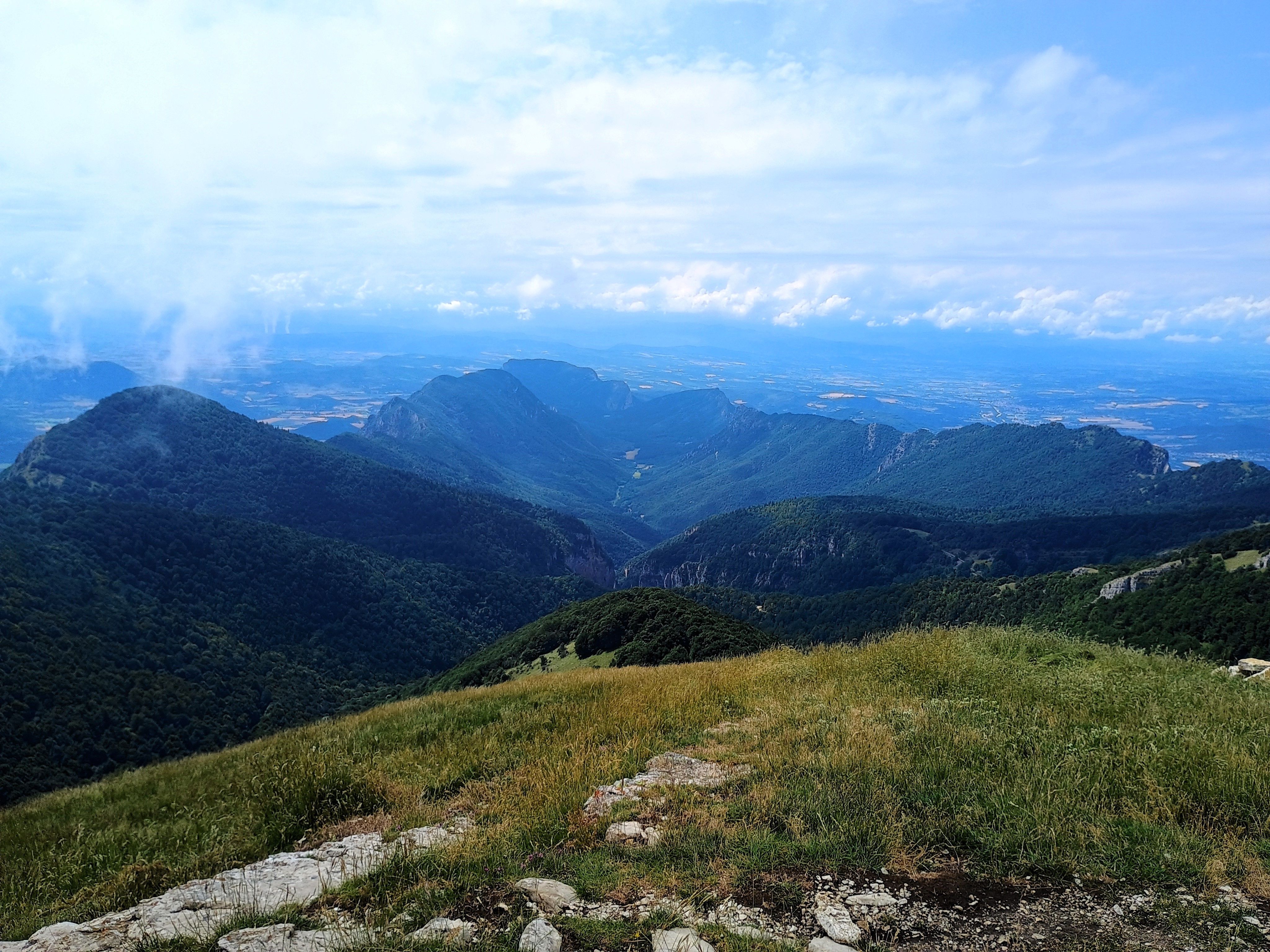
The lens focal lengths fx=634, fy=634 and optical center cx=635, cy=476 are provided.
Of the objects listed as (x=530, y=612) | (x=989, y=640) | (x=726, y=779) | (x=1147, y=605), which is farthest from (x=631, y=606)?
(x=530, y=612)

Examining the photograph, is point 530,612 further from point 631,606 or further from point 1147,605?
point 1147,605

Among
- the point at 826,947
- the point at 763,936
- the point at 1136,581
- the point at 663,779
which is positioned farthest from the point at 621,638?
the point at 826,947

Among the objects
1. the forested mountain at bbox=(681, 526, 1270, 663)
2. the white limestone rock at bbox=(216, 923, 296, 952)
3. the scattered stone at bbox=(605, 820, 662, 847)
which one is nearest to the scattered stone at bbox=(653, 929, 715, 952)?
the scattered stone at bbox=(605, 820, 662, 847)

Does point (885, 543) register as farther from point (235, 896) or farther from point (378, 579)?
point (235, 896)

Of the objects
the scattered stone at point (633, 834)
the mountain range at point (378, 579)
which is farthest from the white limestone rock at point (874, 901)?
the mountain range at point (378, 579)

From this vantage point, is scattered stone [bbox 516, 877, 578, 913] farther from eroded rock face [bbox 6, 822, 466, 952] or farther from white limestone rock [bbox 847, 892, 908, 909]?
white limestone rock [bbox 847, 892, 908, 909]
